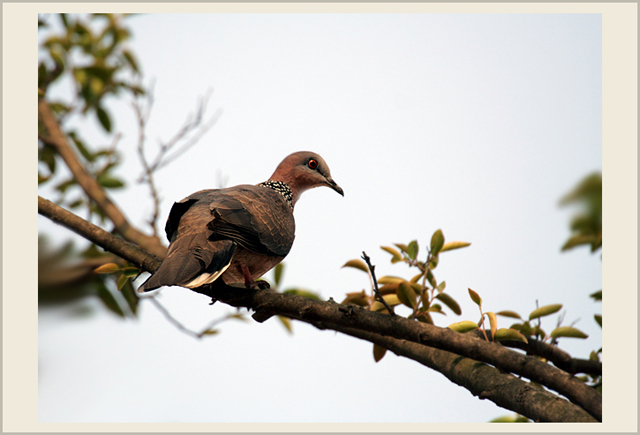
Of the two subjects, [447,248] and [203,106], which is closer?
[447,248]

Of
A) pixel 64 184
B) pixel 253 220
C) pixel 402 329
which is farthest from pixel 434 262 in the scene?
pixel 64 184

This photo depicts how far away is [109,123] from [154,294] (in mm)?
2402

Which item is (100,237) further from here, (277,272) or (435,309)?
(435,309)

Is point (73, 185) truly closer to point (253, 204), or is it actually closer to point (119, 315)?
point (119, 315)

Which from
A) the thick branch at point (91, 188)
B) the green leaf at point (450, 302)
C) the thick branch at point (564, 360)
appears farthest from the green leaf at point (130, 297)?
the thick branch at point (564, 360)

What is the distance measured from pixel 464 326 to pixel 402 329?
408mm

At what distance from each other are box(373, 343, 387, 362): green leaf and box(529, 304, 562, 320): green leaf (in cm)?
85

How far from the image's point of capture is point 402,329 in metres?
2.32

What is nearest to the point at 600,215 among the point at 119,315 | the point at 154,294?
the point at 154,294

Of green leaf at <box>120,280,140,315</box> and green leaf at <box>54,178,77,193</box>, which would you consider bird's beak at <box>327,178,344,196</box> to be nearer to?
green leaf at <box>120,280,140,315</box>

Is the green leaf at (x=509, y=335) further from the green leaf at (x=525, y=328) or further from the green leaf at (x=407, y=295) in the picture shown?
the green leaf at (x=407, y=295)

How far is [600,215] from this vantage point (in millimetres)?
2611

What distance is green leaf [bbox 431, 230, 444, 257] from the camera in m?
2.88

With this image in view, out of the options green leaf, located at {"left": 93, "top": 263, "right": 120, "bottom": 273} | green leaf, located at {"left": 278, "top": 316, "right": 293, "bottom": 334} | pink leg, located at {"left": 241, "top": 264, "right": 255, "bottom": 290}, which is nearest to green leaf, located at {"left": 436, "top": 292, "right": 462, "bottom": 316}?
pink leg, located at {"left": 241, "top": 264, "right": 255, "bottom": 290}
